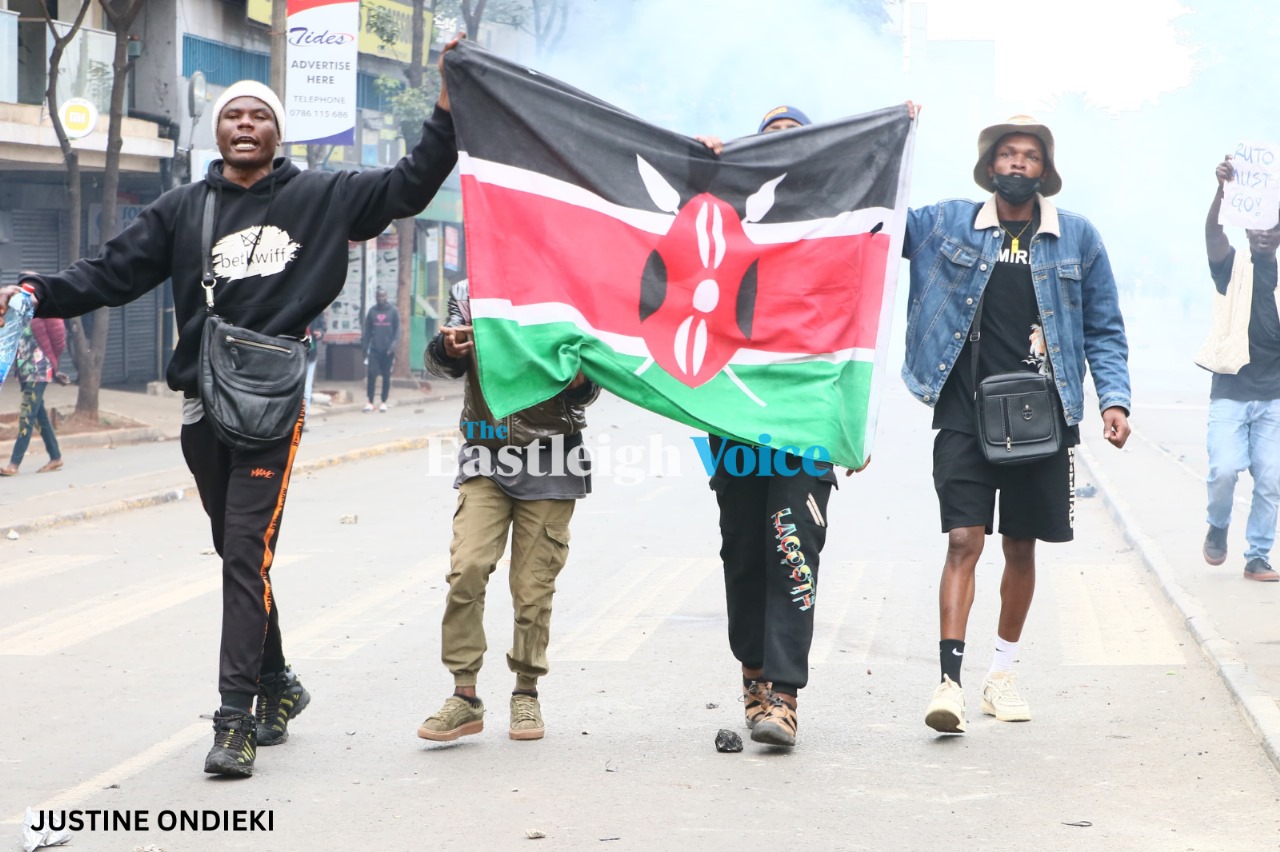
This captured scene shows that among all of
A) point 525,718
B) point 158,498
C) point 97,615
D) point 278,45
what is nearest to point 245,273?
point 525,718

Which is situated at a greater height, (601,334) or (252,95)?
(252,95)

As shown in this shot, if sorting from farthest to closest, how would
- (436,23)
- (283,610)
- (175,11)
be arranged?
(436,23)
(175,11)
(283,610)

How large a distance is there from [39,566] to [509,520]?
553cm

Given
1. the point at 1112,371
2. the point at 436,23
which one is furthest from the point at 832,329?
the point at 436,23

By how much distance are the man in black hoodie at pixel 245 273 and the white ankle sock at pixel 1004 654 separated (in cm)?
273

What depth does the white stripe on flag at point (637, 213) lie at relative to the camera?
5.67 meters

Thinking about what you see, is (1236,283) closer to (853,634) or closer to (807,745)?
(853,634)

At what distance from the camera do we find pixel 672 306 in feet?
19.3

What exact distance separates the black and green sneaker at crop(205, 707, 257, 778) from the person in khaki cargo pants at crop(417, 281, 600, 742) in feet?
2.18

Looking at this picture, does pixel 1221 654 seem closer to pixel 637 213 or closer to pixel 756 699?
pixel 756 699

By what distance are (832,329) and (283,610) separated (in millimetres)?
3926

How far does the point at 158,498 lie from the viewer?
45.8 ft

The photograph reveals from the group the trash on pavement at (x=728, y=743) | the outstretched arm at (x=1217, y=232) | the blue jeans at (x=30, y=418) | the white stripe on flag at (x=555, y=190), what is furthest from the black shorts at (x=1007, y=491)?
the blue jeans at (x=30, y=418)

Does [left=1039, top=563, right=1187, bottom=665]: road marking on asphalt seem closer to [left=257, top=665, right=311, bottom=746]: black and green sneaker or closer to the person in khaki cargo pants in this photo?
the person in khaki cargo pants
